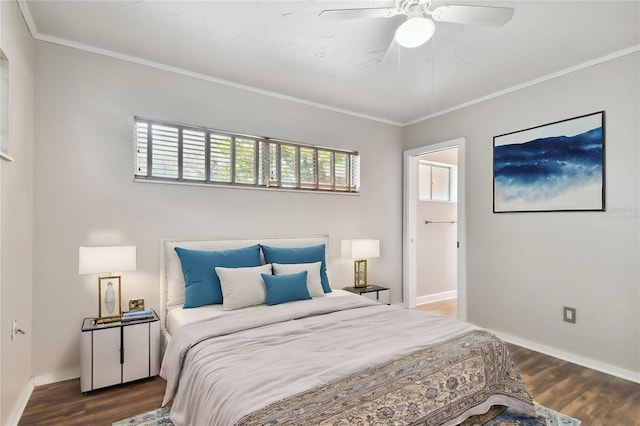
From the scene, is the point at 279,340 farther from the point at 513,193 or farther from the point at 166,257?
the point at 513,193

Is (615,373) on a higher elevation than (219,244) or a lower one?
lower

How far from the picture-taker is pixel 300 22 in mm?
2307

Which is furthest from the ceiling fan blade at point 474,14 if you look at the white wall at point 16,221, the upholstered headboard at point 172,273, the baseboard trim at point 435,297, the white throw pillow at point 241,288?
the baseboard trim at point 435,297

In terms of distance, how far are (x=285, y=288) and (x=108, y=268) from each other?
4.34 feet

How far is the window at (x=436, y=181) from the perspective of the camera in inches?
203

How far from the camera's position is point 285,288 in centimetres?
276

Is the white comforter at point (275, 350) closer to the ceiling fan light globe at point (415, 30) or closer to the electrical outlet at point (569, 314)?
the electrical outlet at point (569, 314)

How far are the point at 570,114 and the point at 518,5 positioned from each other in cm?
143

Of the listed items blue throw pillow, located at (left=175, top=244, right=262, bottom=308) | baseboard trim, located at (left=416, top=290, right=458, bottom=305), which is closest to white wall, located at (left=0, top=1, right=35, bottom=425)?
blue throw pillow, located at (left=175, top=244, right=262, bottom=308)

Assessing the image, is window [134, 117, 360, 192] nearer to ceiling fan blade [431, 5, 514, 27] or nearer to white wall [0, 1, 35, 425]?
white wall [0, 1, 35, 425]

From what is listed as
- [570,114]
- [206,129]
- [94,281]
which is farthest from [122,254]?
[570,114]

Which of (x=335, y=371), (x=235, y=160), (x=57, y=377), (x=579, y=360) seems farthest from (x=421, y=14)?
(x=57, y=377)

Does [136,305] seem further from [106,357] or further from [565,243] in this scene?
[565,243]

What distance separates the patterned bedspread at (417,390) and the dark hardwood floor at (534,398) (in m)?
0.61
